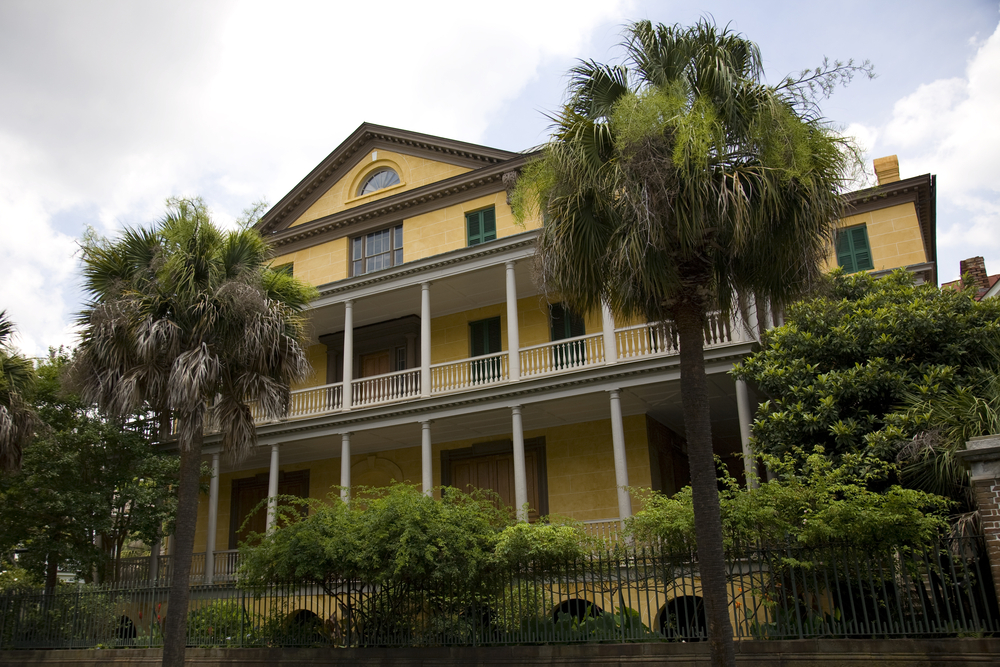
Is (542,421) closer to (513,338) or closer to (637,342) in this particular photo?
(513,338)

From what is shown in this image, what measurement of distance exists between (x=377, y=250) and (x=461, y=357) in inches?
164

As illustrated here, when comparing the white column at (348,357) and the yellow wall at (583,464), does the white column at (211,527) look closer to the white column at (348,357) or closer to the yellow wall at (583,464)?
the yellow wall at (583,464)

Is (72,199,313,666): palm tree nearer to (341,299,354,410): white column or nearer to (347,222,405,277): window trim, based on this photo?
(341,299,354,410): white column

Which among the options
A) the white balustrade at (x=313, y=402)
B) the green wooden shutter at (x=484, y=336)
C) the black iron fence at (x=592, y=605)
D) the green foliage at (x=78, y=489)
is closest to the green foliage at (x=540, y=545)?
the black iron fence at (x=592, y=605)

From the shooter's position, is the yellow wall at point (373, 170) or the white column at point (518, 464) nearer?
the white column at point (518, 464)

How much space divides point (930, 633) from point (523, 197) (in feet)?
23.2

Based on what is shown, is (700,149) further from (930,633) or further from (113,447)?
(113,447)

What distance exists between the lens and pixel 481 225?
21.7 metres

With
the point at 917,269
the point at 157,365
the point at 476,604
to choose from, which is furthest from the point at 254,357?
the point at 917,269

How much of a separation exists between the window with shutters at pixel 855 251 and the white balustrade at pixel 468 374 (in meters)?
8.42

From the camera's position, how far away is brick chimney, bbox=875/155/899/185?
65.6ft

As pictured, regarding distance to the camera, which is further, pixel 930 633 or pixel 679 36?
pixel 679 36

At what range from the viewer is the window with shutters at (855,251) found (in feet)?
61.8

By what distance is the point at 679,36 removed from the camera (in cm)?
983
